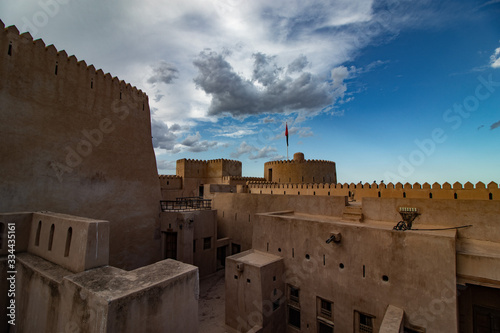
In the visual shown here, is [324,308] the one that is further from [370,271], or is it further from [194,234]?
[194,234]

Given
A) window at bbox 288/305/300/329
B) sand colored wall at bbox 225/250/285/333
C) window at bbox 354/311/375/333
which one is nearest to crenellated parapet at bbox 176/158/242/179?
sand colored wall at bbox 225/250/285/333

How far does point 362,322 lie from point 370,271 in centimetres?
175

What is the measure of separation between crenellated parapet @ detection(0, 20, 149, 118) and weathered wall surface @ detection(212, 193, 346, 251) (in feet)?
30.3

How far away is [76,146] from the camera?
30.2 ft

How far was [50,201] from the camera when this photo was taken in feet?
26.9

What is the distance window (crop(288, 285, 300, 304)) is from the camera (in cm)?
924

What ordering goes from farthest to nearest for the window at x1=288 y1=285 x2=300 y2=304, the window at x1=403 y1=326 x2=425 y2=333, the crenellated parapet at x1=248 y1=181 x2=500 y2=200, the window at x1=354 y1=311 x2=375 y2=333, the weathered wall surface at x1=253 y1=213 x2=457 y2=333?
the crenellated parapet at x1=248 y1=181 x2=500 y2=200, the window at x1=288 y1=285 x2=300 y2=304, the window at x1=354 y1=311 x2=375 y2=333, the window at x1=403 y1=326 x2=425 y2=333, the weathered wall surface at x1=253 y1=213 x2=457 y2=333

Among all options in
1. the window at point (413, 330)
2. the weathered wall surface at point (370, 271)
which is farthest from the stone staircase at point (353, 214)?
the window at point (413, 330)

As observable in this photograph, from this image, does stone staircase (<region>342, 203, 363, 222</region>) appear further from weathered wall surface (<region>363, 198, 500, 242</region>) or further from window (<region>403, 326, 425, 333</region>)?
window (<region>403, 326, 425, 333</region>)

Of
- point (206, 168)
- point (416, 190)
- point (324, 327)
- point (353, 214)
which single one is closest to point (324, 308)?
point (324, 327)

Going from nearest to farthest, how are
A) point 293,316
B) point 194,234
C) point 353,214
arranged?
1. point 293,316
2. point 353,214
3. point 194,234

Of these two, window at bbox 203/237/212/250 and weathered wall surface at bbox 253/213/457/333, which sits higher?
weathered wall surface at bbox 253/213/457/333

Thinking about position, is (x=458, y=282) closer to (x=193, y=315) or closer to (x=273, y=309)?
(x=273, y=309)

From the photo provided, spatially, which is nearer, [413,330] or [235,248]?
[413,330]
